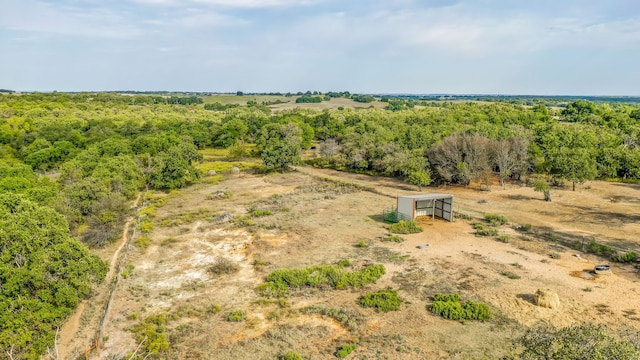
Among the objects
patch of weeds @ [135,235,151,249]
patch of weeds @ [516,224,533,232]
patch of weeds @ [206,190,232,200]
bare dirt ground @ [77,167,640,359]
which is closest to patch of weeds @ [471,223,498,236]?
bare dirt ground @ [77,167,640,359]

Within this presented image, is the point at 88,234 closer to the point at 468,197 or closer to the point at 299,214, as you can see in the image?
the point at 299,214

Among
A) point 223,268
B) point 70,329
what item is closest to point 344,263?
point 223,268

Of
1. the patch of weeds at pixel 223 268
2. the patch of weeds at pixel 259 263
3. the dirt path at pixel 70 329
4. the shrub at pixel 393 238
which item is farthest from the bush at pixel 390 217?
the dirt path at pixel 70 329

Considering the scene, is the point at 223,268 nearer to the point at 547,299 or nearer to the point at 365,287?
the point at 365,287

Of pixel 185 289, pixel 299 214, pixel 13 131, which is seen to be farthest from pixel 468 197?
pixel 13 131

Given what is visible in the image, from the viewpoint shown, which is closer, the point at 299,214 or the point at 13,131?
the point at 299,214

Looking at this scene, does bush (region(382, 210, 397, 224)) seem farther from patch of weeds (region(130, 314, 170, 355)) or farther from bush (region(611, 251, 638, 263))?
patch of weeds (region(130, 314, 170, 355))

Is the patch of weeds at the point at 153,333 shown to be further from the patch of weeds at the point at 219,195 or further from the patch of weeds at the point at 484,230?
the patch of weeds at the point at 219,195
